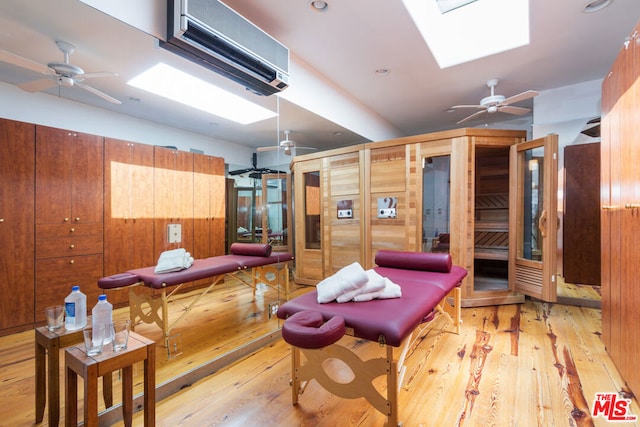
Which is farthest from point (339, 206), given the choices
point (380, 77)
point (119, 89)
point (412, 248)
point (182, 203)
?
point (119, 89)

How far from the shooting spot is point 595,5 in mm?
2225

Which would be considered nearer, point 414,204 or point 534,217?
point 534,217

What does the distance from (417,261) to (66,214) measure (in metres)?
2.44

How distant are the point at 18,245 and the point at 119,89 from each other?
3.24 ft

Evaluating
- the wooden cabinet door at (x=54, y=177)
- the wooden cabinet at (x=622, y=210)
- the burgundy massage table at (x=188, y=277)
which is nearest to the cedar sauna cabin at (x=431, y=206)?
the wooden cabinet at (x=622, y=210)

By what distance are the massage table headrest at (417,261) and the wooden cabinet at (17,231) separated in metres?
2.41

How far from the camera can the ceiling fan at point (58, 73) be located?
1.33 meters

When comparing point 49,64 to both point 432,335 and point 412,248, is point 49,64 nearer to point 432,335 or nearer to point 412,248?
point 432,335

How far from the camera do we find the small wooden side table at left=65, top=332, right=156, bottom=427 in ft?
3.66

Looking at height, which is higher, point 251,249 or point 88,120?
point 88,120

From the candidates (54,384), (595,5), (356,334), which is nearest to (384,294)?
(356,334)

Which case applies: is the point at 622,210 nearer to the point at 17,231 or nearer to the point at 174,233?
the point at 174,233

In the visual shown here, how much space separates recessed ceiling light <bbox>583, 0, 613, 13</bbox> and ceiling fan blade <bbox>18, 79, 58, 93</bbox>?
3588 mm

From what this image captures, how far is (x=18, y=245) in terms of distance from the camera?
1.51m
